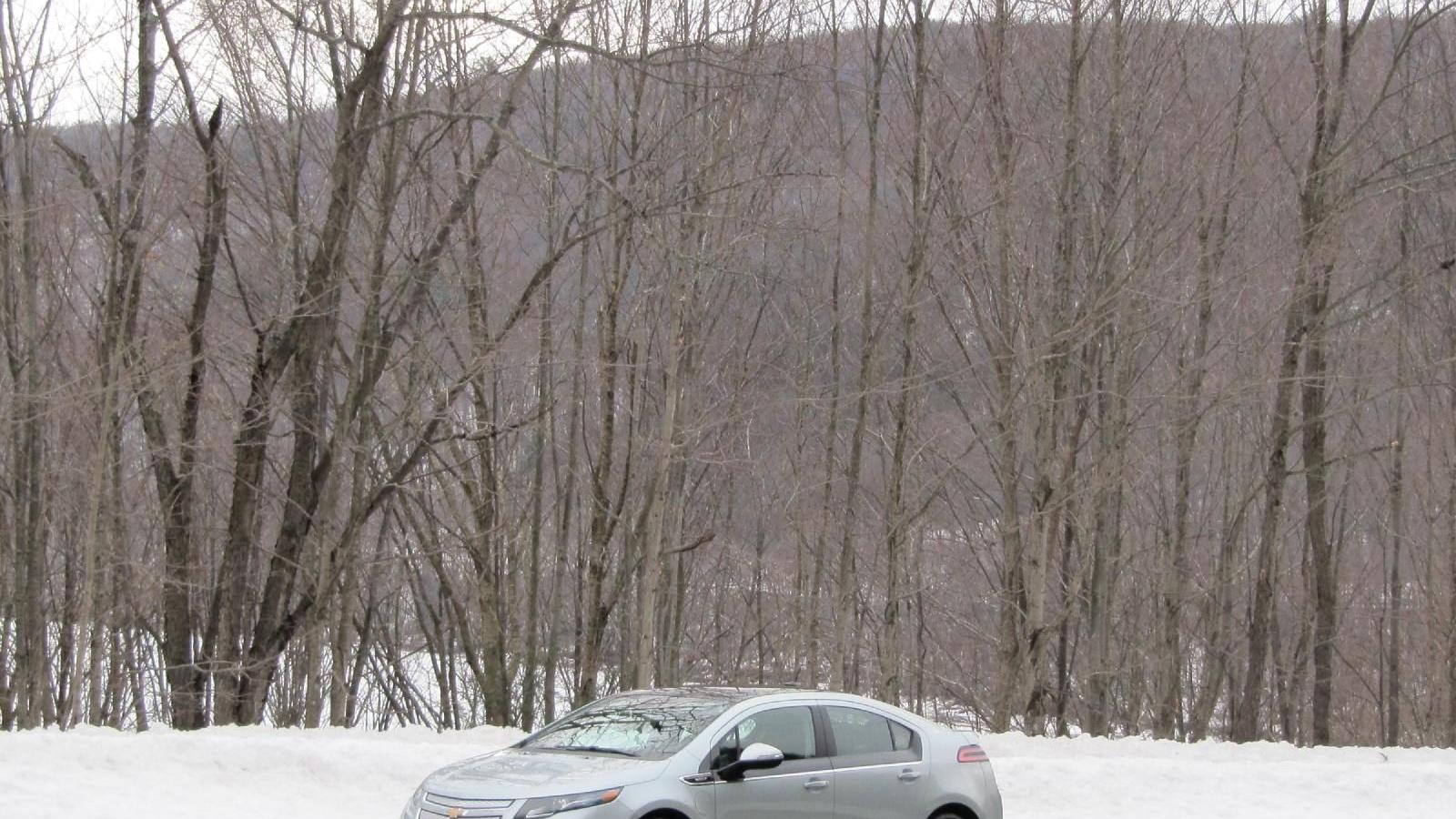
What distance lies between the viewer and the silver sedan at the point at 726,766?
276 inches

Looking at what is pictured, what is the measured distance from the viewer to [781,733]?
7797mm

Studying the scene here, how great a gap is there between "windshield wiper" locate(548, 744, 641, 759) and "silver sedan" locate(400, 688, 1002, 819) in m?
0.01

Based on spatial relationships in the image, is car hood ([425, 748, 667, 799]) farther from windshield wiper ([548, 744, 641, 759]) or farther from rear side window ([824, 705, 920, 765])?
rear side window ([824, 705, 920, 765])

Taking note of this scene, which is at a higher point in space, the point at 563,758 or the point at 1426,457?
the point at 1426,457

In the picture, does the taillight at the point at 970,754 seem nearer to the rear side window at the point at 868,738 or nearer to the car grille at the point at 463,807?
the rear side window at the point at 868,738

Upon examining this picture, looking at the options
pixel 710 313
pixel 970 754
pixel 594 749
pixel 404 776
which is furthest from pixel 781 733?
pixel 710 313

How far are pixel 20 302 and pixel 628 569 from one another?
1134 cm

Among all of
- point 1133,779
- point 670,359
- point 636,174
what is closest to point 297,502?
point 670,359

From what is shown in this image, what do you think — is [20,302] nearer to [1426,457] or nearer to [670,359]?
[670,359]

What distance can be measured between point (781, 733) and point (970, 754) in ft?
4.56

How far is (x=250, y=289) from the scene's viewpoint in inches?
846

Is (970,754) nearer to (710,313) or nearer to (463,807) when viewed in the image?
(463,807)

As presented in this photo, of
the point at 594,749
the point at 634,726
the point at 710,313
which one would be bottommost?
the point at 594,749

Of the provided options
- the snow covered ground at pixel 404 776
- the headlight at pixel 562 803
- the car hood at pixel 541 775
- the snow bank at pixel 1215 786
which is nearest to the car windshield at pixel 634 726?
A: the car hood at pixel 541 775
